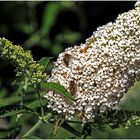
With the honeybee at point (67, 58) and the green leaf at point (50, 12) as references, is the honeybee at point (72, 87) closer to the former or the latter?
the honeybee at point (67, 58)

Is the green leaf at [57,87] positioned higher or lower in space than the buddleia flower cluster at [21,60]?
lower

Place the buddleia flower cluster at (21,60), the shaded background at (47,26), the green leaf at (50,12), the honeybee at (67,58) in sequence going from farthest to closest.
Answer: the shaded background at (47,26) < the green leaf at (50,12) < the honeybee at (67,58) < the buddleia flower cluster at (21,60)

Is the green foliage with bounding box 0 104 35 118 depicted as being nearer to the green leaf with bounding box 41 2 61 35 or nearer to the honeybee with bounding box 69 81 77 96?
the honeybee with bounding box 69 81 77 96

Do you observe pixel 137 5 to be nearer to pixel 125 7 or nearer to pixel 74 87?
pixel 74 87

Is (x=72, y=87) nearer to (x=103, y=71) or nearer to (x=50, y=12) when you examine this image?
(x=103, y=71)

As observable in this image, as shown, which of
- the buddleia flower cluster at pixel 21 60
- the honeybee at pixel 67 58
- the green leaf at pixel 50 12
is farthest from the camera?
the green leaf at pixel 50 12

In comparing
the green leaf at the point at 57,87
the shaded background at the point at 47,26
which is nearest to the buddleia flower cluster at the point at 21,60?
the green leaf at the point at 57,87
